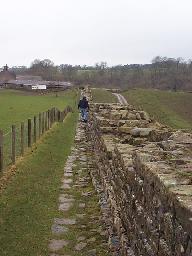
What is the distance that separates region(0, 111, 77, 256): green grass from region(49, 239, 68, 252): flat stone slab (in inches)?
3.4

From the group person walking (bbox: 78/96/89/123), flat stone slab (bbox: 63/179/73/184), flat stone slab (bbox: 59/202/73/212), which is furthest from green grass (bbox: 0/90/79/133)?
flat stone slab (bbox: 59/202/73/212)

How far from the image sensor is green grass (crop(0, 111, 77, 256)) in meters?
7.29

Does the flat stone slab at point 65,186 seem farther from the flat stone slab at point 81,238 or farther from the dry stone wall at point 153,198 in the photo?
the flat stone slab at point 81,238

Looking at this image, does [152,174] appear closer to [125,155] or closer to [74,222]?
[125,155]

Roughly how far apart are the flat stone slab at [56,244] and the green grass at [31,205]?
0.09 metres

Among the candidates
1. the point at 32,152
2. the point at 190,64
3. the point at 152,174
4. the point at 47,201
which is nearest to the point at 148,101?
the point at 32,152

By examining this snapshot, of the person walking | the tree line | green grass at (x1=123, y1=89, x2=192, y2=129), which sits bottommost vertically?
green grass at (x1=123, y1=89, x2=192, y2=129)

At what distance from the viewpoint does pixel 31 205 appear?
9.51m

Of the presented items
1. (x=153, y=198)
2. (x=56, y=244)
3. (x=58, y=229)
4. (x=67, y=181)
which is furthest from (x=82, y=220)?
(x=153, y=198)

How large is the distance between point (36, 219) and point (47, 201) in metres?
1.34

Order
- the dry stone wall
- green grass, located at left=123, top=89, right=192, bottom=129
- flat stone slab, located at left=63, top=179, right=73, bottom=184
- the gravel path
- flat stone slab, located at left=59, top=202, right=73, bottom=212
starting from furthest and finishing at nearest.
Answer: green grass, located at left=123, top=89, right=192, bottom=129 → flat stone slab, located at left=63, top=179, right=73, bottom=184 → flat stone slab, located at left=59, top=202, right=73, bottom=212 → the gravel path → the dry stone wall

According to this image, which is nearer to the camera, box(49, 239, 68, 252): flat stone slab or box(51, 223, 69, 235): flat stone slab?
box(49, 239, 68, 252): flat stone slab

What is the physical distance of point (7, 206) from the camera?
9.28 metres

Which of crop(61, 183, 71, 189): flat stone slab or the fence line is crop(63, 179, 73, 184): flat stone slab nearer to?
crop(61, 183, 71, 189): flat stone slab
